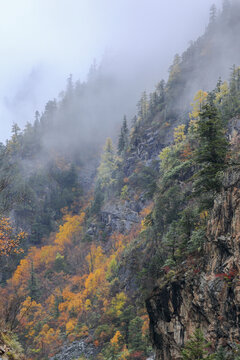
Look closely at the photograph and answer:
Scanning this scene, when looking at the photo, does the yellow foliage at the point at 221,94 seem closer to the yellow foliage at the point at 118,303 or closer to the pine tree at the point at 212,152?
the pine tree at the point at 212,152

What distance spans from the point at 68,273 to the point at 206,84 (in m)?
74.0

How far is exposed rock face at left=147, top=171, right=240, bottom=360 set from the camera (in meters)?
11.8

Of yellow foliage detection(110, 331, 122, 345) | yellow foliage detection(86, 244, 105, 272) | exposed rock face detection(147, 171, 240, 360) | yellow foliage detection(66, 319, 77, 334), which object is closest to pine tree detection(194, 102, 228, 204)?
exposed rock face detection(147, 171, 240, 360)

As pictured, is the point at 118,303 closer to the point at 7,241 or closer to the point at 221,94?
the point at 7,241

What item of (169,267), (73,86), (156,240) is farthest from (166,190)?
(73,86)

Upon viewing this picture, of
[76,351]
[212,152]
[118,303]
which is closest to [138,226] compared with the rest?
[118,303]

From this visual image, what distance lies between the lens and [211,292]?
500 inches

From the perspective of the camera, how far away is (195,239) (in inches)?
616

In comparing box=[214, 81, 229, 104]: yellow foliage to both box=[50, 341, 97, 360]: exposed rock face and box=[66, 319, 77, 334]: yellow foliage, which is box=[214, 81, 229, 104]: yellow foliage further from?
box=[66, 319, 77, 334]: yellow foliage

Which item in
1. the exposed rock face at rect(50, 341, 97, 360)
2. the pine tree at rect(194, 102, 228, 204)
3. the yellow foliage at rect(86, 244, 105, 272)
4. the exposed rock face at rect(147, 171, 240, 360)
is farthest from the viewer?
the yellow foliage at rect(86, 244, 105, 272)

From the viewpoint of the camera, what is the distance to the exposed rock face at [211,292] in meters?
11.8

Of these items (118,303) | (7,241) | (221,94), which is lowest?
(118,303)

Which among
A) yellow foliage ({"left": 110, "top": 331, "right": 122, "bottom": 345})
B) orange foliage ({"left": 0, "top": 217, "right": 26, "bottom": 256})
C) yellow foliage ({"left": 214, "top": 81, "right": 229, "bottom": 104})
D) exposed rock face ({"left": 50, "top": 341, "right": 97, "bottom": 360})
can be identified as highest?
yellow foliage ({"left": 214, "top": 81, "right": 229, "bottom": 104})

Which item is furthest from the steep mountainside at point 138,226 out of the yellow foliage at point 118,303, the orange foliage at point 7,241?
the orange foliage at point 7,241
